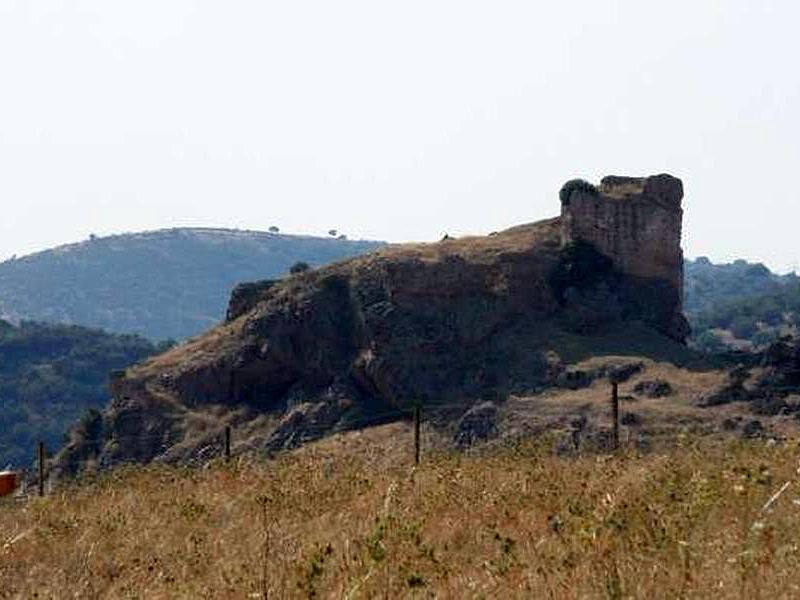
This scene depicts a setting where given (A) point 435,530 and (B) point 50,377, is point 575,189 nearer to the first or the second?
(A) point 435,530

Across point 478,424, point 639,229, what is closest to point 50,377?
point 639,229

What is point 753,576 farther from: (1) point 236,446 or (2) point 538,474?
(1) point 236,446

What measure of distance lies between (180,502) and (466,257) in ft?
153

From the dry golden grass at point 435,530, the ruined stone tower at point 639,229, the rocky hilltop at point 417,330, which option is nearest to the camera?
the dry golden grass at point 435,530

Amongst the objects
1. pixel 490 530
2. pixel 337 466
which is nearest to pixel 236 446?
pixel 337 466

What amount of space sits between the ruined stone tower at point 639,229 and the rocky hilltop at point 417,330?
0.20ft

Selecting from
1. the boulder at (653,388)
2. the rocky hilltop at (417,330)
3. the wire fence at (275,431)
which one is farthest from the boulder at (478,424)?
the boulder at (653,388)

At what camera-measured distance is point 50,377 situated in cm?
13225

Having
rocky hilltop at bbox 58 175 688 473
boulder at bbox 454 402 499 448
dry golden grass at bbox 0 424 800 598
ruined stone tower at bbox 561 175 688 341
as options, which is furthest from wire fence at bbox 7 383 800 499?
dry golden grass at bbox 0 424 800 598

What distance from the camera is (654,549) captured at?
25.1ft

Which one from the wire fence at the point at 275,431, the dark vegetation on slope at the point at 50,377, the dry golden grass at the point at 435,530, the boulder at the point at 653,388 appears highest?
the dry golden grass at the point at 435,530

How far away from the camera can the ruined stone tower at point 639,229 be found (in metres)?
59.6

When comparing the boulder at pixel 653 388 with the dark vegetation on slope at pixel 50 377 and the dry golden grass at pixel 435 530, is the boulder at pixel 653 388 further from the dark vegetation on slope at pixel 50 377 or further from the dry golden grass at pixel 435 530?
the dark vegetation on slope at pixel 50 377

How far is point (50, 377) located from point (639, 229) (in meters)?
86.3
